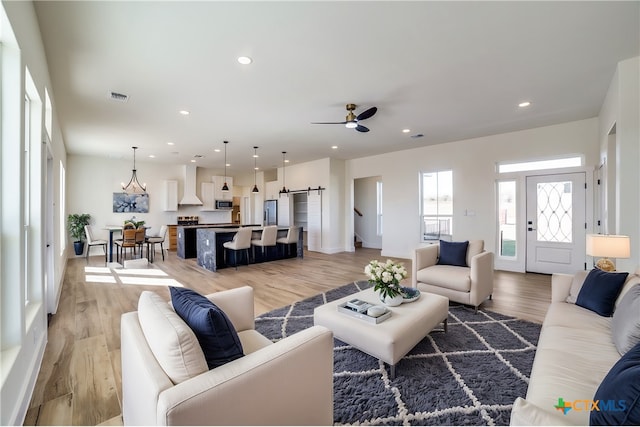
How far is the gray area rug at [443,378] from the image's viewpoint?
67.5 inches

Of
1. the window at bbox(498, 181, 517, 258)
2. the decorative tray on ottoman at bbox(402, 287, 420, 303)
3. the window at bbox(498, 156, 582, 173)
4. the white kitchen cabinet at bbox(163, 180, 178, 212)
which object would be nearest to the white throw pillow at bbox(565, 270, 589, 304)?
the decorative tray on ottoman at bbox(402, 287, 420, 303)

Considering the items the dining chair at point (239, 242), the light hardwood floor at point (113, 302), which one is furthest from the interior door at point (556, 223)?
the dining chair at point (239, 242)

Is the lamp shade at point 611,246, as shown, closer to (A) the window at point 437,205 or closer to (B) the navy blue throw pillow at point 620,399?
(B) the navy blue throw pillow at point 620,399

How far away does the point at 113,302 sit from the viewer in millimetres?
3865

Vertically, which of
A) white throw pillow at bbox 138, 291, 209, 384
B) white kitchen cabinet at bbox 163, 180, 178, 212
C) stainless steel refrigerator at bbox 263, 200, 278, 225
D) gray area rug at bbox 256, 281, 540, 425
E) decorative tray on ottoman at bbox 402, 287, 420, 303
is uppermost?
white kitchen cabinet at bbox 163, 180, 178, 212

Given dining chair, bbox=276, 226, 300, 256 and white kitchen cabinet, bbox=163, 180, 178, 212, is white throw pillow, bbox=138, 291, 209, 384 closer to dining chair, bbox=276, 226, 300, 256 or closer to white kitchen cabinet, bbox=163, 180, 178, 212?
dining chair, bbox=276, 226, 300, 256

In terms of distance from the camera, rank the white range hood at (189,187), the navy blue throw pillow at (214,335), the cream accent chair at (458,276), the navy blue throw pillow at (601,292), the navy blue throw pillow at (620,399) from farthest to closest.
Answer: the white range hood at (189,187)
the cream accent chair at (458,276)
the navy blue throw pillow at (601,292)
the navy blue throw pillow at (214,335)
the navy blue throw pillow at (620,399)

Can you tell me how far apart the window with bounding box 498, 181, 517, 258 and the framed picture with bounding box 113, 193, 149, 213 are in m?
9.84

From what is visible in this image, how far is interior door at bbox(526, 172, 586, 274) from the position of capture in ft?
16.6

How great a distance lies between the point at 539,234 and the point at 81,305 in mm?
7799

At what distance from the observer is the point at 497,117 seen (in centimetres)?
471

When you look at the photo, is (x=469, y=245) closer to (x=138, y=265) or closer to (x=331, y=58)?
(x=331, y=58)

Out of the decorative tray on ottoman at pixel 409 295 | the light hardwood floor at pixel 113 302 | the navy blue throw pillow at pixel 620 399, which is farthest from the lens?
the decorative tray on ottoman at pixel 409 295

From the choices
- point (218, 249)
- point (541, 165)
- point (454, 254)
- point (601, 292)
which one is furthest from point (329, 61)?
point (541, 165)
